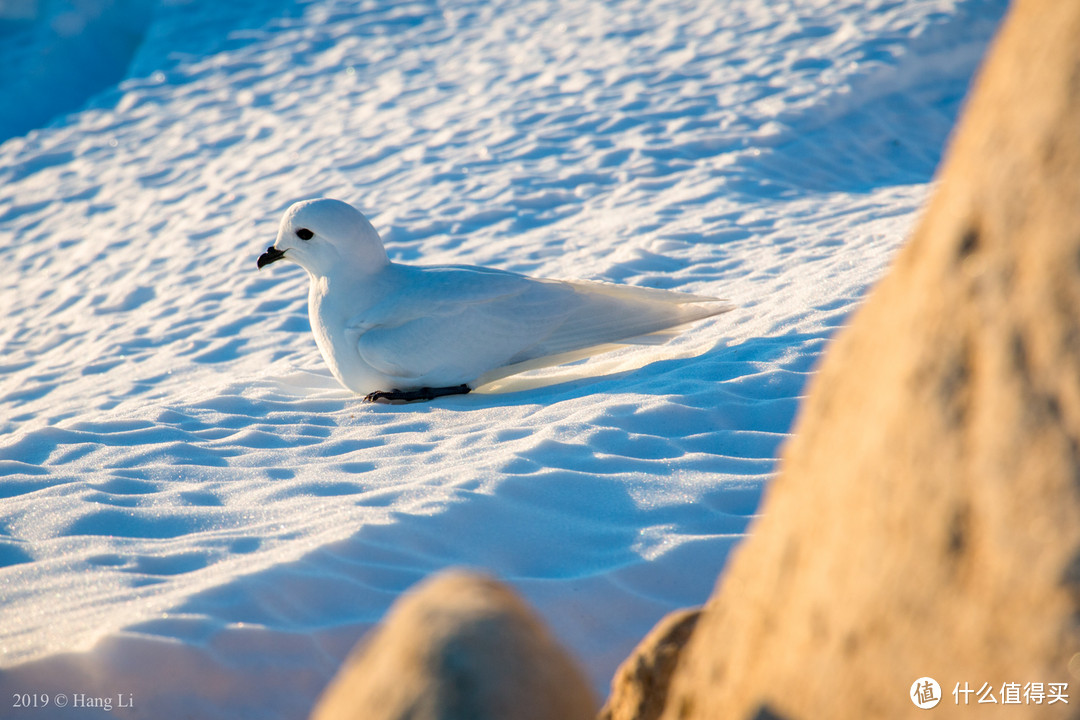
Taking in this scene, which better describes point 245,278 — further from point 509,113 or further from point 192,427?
point 509,113

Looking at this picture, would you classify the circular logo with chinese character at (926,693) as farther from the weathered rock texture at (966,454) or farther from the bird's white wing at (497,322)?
the bird's white wing at (497,322)

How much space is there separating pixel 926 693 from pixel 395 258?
21.3ft

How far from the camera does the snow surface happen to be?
2.65 meters

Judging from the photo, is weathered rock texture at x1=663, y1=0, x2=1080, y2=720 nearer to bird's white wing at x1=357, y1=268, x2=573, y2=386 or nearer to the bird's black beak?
bird's white wing at x1=357, y1=268, x2=573, y2=386

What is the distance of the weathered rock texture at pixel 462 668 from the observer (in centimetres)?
138

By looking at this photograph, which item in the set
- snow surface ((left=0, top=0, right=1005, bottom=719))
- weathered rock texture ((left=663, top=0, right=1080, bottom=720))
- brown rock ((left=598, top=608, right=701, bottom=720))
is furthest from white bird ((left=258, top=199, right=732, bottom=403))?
weathered rock texture ((left=663, top=0, right=1080, bottom=720))

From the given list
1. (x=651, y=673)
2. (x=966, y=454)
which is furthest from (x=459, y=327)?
(x=966, y=454)

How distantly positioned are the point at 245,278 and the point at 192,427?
3266 mm

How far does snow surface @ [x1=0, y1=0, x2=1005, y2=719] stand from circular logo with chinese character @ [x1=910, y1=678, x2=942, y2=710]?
1.48 meters

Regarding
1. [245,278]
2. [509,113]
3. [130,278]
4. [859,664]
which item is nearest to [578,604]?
[859,664]

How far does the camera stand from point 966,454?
1001mm

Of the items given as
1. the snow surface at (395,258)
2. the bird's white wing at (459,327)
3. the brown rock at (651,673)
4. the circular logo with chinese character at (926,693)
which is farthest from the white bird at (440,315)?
the circular logo with chinese character at (926,693)

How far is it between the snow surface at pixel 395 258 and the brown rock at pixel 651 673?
0.71m

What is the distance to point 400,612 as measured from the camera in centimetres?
156
